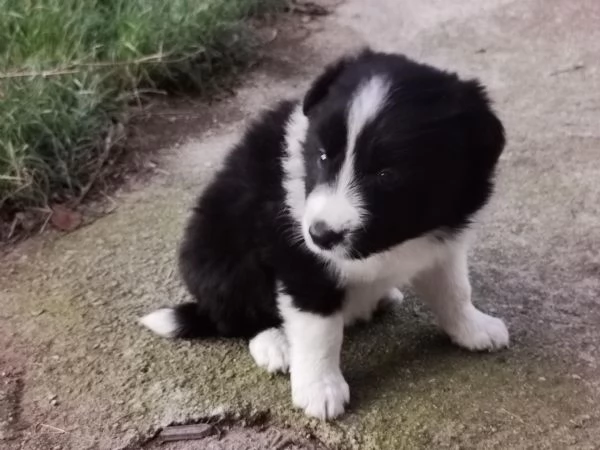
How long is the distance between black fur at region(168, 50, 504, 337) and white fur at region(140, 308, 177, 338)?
0.17m

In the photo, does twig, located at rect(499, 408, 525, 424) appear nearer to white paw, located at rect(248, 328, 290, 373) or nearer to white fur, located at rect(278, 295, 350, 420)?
white fur, located at rect(278, 295, 350, 420)

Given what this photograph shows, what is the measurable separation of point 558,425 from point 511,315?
2.09 feet

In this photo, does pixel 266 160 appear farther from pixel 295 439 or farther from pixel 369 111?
pixel 295 439

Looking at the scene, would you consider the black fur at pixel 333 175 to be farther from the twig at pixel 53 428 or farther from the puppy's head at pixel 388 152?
the twig at pixel 53 428

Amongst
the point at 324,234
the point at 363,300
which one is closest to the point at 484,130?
the point at 324,234

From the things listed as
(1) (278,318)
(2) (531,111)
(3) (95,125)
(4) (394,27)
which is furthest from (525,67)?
(1) (278,318)

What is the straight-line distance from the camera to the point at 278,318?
2.97m

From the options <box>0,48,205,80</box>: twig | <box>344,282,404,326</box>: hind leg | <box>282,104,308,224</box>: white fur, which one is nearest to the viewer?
<box>282,104,308,224</box>: white fur

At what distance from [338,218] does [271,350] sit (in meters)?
0.84

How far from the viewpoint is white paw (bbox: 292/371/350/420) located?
2.71 meters

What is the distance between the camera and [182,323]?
10.2ft

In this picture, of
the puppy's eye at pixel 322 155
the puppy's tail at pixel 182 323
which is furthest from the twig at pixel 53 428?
the puppy's eye at pixel 322 155

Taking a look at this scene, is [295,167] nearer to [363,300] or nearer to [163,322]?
[363,300]

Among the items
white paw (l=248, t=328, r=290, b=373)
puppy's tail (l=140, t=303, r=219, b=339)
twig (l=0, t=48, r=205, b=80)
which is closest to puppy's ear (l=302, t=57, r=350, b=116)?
white paw (l=248, t=328, r=290, b=373)
